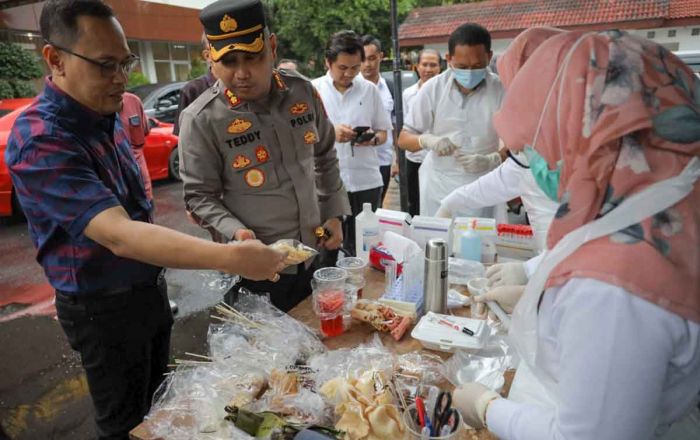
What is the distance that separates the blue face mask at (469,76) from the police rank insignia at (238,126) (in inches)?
64.5

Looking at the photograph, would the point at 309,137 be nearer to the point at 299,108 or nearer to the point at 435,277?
the point at 299,108

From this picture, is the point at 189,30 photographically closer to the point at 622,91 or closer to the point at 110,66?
the point at 110,66

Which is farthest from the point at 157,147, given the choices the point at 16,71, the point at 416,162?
the point at 16,71

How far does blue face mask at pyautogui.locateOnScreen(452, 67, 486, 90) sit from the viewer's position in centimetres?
305

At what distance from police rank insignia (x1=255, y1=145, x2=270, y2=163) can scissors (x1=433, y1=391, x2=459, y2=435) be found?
1.39 metres

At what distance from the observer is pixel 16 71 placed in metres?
11.5

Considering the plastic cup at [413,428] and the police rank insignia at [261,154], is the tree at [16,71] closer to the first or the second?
the police rank insignia at [261,154]

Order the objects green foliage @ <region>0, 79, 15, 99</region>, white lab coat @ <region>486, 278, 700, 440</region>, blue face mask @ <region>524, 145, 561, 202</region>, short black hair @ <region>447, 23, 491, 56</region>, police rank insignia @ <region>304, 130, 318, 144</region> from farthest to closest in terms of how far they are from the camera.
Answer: green foliage @ <region>0, 79, 15, 99</region> < short black hair @ <region>447, 23, 491, 56</region> < police rank insignia @ <region>304, 130, 318, 144</region> < blue face mask @ <region>524, 145, 561, 202</region> < white lab coat @ <region>486, 278, 700, 440</region>

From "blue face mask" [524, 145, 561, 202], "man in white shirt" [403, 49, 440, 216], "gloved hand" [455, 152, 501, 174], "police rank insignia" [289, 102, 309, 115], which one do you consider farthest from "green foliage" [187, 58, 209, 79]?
"blue face mask" [524, 145, 561, 202]

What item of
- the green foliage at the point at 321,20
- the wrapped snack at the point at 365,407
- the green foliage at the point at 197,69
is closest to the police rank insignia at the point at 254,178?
the wrapped snack at the point at 365,407

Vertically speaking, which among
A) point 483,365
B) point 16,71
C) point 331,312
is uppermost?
point 16,71

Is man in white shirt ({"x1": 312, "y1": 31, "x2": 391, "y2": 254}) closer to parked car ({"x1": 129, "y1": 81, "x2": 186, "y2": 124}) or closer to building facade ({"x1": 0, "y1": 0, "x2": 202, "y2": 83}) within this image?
parked car ({"x1": 129, "y1": 81, "x2": 186, "y2": 124})

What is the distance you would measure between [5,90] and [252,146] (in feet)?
40.6

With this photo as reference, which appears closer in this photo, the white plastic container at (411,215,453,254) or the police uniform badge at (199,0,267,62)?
the police uniform badge at (199,0,267,62)
